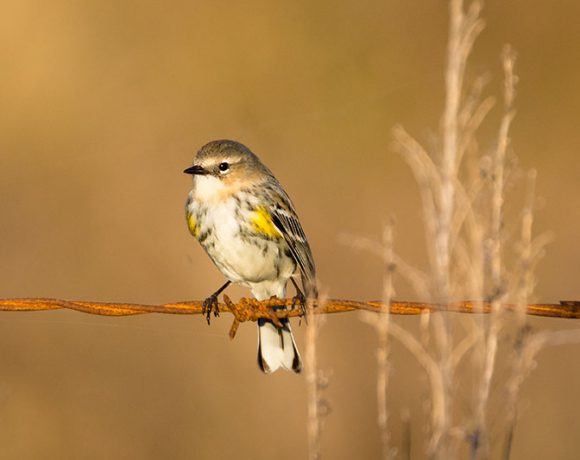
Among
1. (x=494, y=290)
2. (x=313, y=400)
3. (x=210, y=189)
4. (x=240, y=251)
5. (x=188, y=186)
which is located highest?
(x=188, y=186)

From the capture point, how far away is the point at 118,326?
1119 centimetres

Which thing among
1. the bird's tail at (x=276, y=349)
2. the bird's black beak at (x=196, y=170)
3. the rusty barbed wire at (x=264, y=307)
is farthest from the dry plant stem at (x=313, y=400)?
the bird's black beak at (x=196, y=170)

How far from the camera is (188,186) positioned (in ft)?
43.8

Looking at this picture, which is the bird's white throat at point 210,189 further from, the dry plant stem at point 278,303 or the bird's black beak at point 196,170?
the dry plant stem at point 278,303

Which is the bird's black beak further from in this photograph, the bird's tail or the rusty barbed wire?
the rusty barbed wire

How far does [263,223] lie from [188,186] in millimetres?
6025

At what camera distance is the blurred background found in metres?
9.78

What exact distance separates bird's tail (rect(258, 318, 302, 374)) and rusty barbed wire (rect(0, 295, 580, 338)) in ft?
4.57

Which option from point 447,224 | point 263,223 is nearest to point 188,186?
point 263,223

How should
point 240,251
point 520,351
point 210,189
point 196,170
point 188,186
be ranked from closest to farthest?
point 520,351 < point 240,251 < point 210,189 < point 196,170 < point 188,186

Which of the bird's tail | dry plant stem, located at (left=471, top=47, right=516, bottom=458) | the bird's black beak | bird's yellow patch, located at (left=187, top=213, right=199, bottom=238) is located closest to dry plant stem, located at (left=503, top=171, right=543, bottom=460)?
dry plant stem, located at (left=471, top=47, right=516, bottom=458)

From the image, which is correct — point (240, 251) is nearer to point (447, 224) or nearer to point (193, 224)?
point (193, 224)

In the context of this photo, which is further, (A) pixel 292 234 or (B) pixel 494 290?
(A) pixel 292 234

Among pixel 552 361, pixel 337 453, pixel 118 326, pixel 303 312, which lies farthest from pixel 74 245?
pixel 303 312
